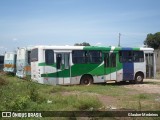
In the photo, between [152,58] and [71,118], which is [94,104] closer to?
[71,118]

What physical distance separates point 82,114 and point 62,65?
10.8 m

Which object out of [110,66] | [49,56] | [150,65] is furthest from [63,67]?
[150,65]

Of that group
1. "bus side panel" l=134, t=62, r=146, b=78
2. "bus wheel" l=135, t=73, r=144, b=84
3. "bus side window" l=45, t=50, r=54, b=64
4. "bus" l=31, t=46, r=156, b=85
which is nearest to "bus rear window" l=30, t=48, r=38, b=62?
"bus" l=31, t=46, r=156, b=85

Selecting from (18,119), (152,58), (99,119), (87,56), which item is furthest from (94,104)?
(152,58)

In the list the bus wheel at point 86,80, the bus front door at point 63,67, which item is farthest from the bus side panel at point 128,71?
the bus front door at point 63,67

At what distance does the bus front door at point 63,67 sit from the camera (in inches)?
803

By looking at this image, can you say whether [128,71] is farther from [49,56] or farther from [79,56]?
[49,56]

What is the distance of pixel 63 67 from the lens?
20.6 meters

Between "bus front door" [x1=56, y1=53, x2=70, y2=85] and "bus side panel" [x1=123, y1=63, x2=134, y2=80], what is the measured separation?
15.2 feet

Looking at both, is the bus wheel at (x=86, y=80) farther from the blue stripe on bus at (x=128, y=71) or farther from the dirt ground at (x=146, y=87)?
the blue stripe on bus at (x=128, y=71)

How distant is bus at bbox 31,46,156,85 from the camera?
66.4 ft

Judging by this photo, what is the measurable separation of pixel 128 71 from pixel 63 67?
210 inches

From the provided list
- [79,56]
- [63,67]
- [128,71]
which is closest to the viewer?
[63,67]

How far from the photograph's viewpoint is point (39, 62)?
20219 millimetres
